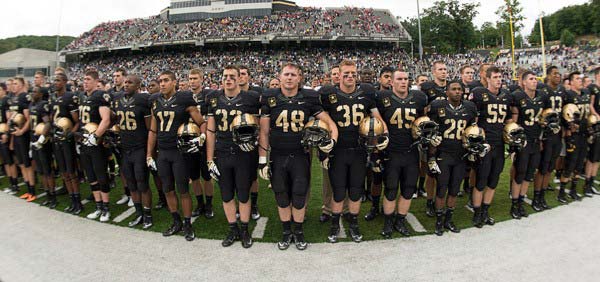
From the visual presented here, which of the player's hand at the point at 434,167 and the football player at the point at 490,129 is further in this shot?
the football player at the point at 490,129

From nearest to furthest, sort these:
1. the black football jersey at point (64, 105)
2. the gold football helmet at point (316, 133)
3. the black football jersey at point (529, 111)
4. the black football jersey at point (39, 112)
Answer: the gold football helmet at point (316, 133), the black football jersey at point (529, 111), the black football jersey at point (64, 105), the black football jersey at point (39, 112)

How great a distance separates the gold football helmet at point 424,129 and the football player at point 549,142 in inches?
98.5

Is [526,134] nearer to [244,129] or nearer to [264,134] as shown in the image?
[264,134]

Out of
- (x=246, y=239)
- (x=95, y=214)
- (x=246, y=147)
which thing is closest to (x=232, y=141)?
(x=246, y=147)

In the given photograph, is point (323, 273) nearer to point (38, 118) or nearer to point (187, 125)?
point (187, 125)

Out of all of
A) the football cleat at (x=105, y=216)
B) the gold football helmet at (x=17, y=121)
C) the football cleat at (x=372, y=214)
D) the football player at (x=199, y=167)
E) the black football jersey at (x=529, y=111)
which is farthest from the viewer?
the gold football helmet at (x=17, y=121)

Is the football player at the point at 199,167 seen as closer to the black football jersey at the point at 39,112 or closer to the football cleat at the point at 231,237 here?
the football cleat at the point at 231,237

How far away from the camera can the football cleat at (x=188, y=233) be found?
17.5 ft

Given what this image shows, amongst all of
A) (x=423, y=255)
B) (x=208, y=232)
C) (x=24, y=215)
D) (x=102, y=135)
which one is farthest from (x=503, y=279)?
(x=24, y=215)

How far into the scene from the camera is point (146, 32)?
51.6 m

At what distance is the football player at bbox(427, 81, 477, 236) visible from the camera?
210 inches

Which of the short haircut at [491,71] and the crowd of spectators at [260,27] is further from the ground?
the crowd of spectators at [260,27]

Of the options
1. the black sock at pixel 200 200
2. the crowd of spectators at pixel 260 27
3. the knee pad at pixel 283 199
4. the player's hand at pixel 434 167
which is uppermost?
the crowd of spectators at pixel 260 27

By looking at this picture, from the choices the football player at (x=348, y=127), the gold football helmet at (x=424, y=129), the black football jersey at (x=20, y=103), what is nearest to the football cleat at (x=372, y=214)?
the football player at (x=348, y=127)
